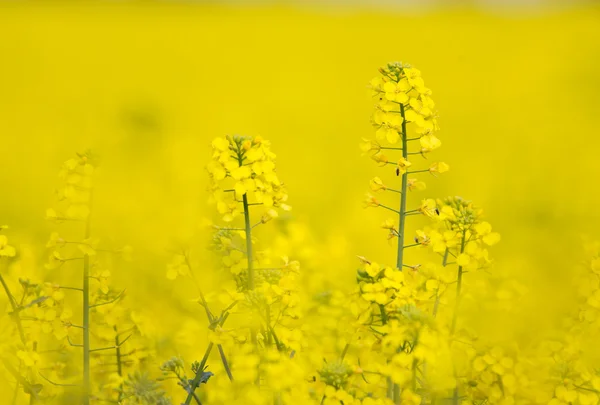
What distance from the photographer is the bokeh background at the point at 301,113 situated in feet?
14.6

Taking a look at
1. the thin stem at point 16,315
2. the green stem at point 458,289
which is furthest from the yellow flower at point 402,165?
the thin stem at point 16,315

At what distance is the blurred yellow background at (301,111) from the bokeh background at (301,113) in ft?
0.08

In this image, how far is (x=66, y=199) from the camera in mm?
2102

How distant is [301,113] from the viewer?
8.73 meters

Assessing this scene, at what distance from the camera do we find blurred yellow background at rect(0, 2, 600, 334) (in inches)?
185

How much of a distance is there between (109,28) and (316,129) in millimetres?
4836

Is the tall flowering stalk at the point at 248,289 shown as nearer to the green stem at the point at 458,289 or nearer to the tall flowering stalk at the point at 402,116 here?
the tall flowering stalk at the point at 402,116

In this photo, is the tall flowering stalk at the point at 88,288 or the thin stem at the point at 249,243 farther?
the tall flowering stalk at the point at 88,288

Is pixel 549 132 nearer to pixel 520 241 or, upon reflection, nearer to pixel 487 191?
pixel 487 191

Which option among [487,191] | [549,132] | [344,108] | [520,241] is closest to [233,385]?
[520,241]

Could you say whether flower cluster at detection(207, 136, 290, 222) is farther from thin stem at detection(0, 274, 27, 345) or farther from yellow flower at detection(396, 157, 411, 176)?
thin stem at detection(0, 274, 27, 345)

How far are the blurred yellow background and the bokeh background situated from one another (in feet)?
0.08

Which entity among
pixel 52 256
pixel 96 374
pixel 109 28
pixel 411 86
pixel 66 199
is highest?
pixel 109 28

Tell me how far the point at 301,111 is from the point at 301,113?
8 cm
